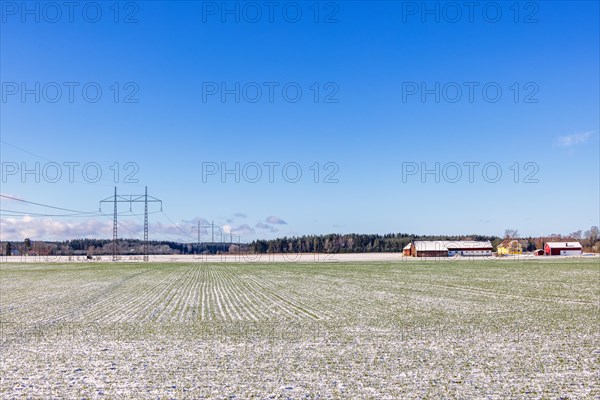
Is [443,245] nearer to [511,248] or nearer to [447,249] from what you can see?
[447,249]

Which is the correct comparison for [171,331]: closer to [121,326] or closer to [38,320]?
[121,326]

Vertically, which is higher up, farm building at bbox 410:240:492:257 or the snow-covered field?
the snow-covered field

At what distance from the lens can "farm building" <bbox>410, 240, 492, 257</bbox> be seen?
16162cm

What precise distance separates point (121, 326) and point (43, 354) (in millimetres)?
6115

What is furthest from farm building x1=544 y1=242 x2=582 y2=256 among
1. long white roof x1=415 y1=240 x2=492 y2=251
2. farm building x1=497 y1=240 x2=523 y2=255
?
long white roof x1=415 y1=240 x2=492 y2=251

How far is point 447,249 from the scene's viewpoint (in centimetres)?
16712

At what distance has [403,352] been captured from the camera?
54.8ft

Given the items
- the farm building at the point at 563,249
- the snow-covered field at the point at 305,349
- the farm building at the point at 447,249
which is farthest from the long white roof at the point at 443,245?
the snow-covered field at the point at 305,349

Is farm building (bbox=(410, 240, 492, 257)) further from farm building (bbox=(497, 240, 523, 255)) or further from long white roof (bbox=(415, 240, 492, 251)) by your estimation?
farm building (bbox=(497, 240, 523, 255))

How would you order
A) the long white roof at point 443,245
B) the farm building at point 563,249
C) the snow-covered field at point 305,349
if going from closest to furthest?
A: the snow-covered field at point 305,349 → the long white roof at point 443,245 → the farm building at point 563,249

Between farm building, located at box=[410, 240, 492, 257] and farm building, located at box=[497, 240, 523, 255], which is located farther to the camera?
farm building, located at box=[497, 240, 523, 255]

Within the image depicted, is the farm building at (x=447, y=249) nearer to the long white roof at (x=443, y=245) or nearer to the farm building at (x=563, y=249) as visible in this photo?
the long white roof at (x=443, y=245)

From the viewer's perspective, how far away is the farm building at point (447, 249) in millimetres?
161625

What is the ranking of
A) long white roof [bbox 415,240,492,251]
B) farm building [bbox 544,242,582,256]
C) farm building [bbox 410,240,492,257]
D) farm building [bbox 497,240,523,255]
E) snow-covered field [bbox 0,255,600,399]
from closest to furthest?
snow-covered field [bbox 0,255,600,399]
farm building [bbox 410,240,492,257]
long white roof [bbox 415,240,492,251]
farm building [bbox 544,242,582,256]
farm building [bbox 497,240,523,255]
